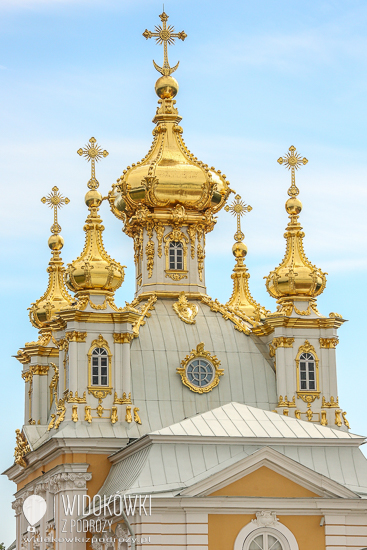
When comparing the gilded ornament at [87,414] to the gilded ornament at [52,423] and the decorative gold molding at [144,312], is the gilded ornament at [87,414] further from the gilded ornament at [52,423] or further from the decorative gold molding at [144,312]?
the decorative gold molding at [144,312]

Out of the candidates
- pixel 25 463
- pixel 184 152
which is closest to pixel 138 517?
pixel 25 463

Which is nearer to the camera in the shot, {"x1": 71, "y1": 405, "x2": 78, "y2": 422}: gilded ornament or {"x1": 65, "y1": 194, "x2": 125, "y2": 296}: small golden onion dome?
Result: {"x1": 71, "y1": 405, "x2": 78, "y2": 422}: gilded ornament

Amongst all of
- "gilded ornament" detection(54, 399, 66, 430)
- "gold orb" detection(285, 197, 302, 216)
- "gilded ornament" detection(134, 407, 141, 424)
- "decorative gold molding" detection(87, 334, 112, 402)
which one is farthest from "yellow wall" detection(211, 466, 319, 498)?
"gold orb" detection(285, 197, 302, 216)

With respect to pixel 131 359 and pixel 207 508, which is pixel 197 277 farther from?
pixel 207 508

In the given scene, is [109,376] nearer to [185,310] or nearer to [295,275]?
[185,310]

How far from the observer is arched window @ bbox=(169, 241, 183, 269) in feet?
176

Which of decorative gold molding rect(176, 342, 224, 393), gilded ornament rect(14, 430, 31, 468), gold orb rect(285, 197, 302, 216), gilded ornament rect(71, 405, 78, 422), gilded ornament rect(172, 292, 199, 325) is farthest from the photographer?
gold orb rect(285, 197, 302, 216)

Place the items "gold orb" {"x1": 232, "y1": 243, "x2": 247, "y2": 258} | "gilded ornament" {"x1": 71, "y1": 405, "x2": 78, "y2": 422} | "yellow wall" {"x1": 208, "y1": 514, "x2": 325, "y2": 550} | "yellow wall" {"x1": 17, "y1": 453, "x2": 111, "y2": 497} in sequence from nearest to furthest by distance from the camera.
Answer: "yellow wall" {"x1": 208, "y1": 514, "x2": 325, "y2": 550} < "yellow wall" {"x1": 17, "y1": 453, "x2": 111, "y2": 497} < "gilded ornament" {"x1": 71, "y1": 405, "x2": 78, "y2": 422} < "gold orb" {"x1": 232, "y1": 243, "x2": 247, "y2": 258}

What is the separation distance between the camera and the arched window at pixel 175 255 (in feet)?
176

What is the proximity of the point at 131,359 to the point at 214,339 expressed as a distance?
115 inches

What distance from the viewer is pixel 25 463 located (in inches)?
2072

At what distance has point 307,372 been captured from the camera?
168ft

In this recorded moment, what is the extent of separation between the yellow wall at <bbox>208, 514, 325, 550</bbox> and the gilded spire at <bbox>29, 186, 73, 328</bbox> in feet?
52.0

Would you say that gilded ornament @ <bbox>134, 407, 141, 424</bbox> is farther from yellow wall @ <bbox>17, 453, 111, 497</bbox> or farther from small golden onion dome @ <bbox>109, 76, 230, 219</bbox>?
small golden onion dome @ <bbox>109, 76, 230, 219</bbox>
